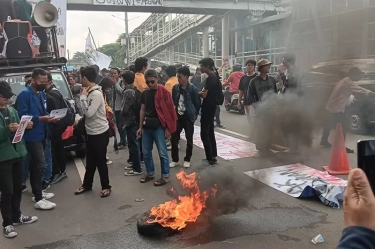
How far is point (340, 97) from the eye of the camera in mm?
6355

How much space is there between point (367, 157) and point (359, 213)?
186mm

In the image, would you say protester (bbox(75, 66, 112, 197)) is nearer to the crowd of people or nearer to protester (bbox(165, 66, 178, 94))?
the crowd of people

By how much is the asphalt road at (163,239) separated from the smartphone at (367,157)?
2.78 meters

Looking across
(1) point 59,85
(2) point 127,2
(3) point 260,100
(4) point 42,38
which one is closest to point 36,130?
(1) point 59,85

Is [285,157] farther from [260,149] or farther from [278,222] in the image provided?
[278,222]

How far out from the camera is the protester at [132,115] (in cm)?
627

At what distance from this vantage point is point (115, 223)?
436 cm

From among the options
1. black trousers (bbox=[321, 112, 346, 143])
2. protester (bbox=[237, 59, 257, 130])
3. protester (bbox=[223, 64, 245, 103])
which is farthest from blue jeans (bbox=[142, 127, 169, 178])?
protester (bbox=[223, 64, 245, 103])

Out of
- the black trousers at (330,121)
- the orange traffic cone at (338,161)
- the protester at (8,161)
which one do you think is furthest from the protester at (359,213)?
the black trousers at (330,121)

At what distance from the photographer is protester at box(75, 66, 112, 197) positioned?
5164mm

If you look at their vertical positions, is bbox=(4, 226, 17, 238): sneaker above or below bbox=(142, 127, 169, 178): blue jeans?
below

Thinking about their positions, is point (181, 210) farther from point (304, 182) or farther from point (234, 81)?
point (234, 81)

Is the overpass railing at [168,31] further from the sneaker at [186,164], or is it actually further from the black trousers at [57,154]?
the black trousers at [57,154]

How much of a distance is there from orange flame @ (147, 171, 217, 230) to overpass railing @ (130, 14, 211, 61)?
1792cm
